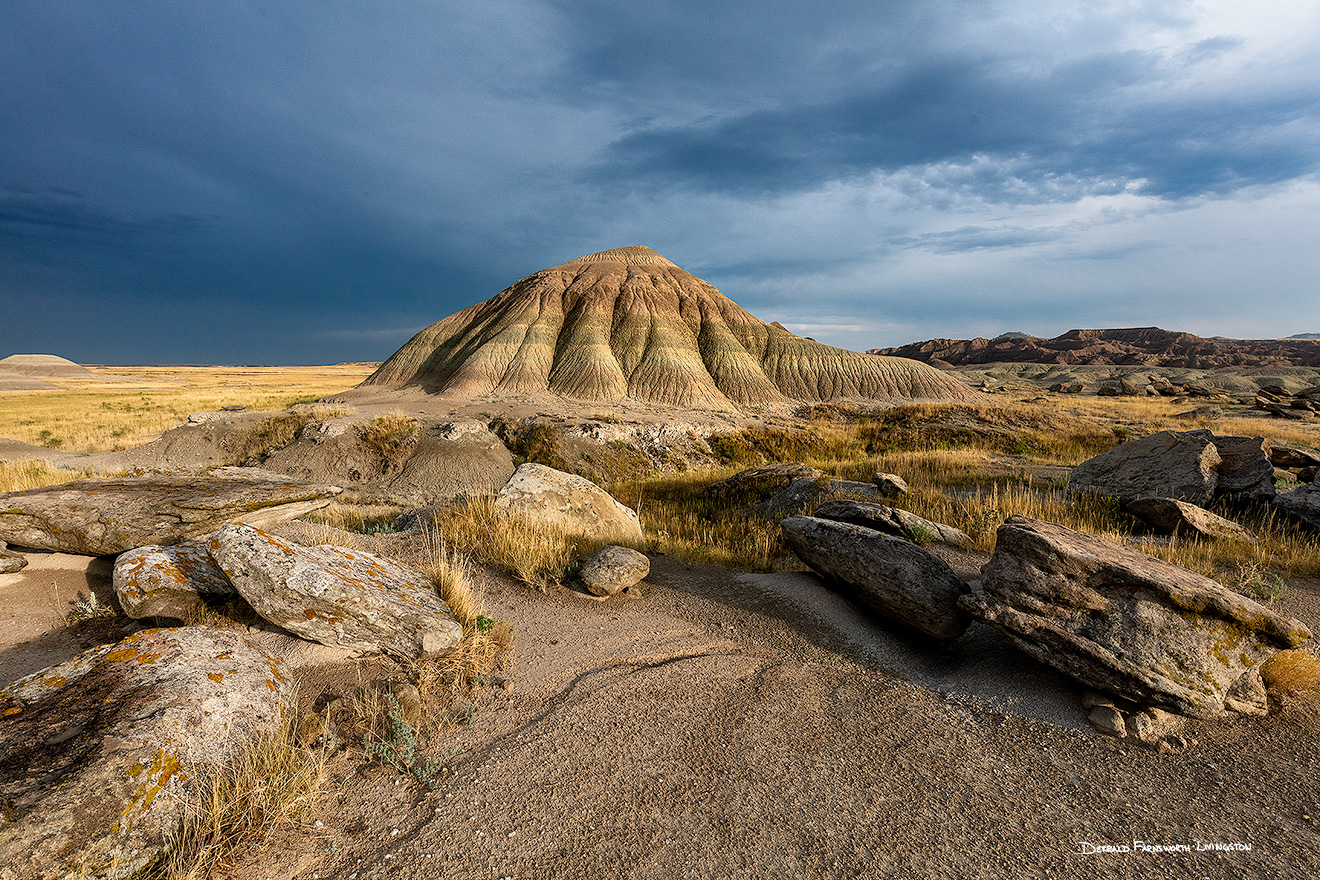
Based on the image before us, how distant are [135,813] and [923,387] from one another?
1830 inches

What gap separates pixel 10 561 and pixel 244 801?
4.85 m

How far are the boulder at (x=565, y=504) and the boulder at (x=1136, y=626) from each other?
16.5 feet

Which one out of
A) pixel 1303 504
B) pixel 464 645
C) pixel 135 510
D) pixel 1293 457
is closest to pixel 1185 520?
pixel 1303 504

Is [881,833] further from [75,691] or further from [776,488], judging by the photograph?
[776,488]

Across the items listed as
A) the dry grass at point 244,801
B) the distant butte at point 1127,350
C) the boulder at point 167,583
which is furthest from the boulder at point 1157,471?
the distant butte at point 1127,350

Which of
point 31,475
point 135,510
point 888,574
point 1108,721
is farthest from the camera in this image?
point 31,475

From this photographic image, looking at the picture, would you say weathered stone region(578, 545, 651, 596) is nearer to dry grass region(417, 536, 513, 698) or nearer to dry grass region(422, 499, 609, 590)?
dry grass region(422, 499, 609, 590)

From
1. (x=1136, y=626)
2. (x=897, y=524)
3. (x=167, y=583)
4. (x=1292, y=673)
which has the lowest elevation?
(x=1292, y=673)

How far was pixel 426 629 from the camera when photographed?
4148 millimetres

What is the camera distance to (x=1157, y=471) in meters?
9.39

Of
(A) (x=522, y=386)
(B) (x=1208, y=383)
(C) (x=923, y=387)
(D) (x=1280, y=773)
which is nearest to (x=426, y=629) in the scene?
(D) (x=1280, y=773)

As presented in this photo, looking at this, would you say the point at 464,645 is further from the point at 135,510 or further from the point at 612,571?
the point at 135,510

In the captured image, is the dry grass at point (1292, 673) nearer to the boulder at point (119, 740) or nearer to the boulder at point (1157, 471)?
the boulder at point (1157, 471)

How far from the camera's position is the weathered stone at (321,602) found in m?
3.95
